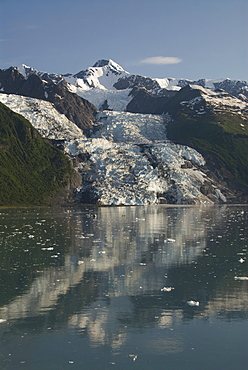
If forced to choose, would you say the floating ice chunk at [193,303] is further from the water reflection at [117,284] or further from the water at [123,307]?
the water reflection at [117,284]

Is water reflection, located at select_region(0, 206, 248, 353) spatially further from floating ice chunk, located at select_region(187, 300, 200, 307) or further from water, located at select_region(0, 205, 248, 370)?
floating ice chunk, located at select_region(187, 300, 200, 307)

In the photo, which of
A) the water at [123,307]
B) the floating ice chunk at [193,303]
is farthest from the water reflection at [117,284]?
the floating ice chunk at [193,303]

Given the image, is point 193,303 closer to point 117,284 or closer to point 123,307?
point 123,307

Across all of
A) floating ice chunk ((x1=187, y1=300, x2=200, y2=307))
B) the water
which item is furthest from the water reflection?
floating ice chunk ((x1=187, y1=300, x2=200, y2=307))

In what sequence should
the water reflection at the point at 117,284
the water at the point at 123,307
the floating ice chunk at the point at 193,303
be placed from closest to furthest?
1. the water at the point at 123,307
2. the water reflection at the point at 117,284
3. the floating ice chunk at the point at 193,303

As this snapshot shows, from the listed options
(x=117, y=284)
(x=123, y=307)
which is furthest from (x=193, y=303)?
(x=117, y=284)
